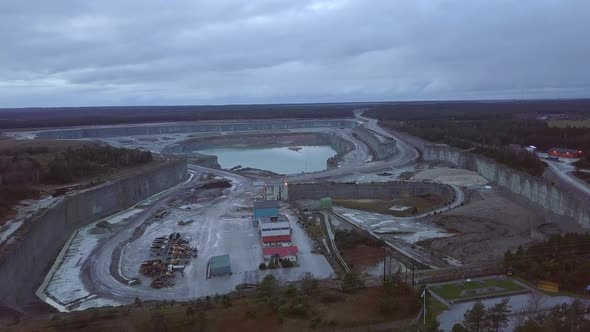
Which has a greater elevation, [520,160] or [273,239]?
[520,160]

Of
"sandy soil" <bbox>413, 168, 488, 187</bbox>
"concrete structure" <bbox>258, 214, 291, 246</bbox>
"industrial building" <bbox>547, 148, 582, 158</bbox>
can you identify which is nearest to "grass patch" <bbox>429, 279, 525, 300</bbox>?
"concrete structure" <bbox>258, 214, 291, 246</bbox>

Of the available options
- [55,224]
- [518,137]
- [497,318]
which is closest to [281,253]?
[497,318]

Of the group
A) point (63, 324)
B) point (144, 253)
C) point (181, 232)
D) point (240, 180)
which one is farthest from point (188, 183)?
point (63, 324)

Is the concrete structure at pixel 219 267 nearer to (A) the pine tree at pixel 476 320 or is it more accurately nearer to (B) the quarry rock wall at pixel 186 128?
(A) the pine tree at pixel 476 320

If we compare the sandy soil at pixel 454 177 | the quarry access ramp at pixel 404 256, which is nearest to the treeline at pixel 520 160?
the sandy soil at pixel 454 177

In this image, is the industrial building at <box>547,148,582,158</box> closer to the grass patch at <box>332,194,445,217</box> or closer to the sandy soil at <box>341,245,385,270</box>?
the grass patch at <box>332,194,445,217</box>

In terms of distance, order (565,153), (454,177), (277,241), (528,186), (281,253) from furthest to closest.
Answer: (565,153)
(454,177)
(528,186)
(277,241)
(281,253)

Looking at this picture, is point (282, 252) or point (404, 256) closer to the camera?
point (404, 256)

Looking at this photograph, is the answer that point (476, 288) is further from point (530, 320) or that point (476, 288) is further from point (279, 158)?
point (279, 158)
